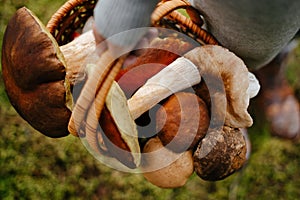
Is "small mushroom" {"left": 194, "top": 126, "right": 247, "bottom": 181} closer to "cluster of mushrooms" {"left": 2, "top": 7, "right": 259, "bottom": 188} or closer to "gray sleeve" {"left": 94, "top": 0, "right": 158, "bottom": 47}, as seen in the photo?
"cluster of mushrooms" {"left": 2, "top": 7, "right": 259, "bottom": 188}

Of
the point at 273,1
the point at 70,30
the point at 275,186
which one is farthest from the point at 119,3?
the point at 275,186

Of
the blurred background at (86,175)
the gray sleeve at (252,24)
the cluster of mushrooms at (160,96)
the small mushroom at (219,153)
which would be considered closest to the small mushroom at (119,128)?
the cluster of mushrooms at (160,96)

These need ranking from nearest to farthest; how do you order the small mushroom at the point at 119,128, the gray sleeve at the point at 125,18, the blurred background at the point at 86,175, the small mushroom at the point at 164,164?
the gray sleeve at the point at 125,18 → the small mushroom at the point at 119,128 → the small mushroom at the point at 164,164 → the blurred background at the point at 86,175

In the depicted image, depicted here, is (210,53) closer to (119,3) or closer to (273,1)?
(273,1)

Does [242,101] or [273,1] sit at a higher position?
[273,1]

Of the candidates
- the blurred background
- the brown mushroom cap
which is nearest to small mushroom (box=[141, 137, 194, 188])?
the brown mushroom cap

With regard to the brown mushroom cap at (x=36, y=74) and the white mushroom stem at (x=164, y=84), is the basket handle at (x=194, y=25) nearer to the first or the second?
the white mushroom stem at (x=164, y=84)
